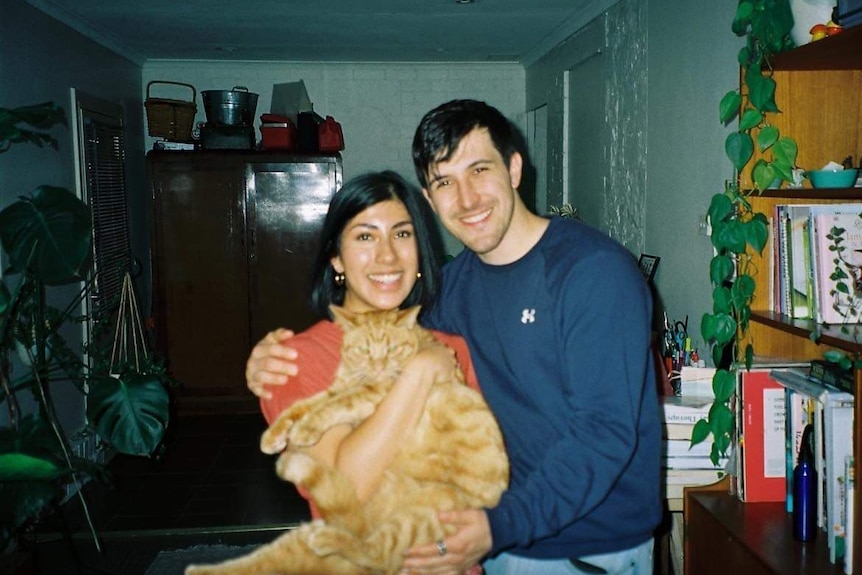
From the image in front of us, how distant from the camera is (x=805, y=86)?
2.05 m

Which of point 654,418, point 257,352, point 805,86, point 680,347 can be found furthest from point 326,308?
point 680,347

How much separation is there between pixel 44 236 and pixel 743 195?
2.48m

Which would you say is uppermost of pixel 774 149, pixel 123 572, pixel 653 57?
pixel 653 57

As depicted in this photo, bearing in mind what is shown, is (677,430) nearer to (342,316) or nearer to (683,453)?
(683,453)

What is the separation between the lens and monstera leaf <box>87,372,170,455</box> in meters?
2.89

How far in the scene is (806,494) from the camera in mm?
1920

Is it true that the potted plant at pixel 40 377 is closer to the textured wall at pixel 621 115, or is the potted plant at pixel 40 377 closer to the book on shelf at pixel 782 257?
the book on shelf at pixel 782 257

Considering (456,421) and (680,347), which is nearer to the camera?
(456,421)

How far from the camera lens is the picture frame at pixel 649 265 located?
11.1 feet

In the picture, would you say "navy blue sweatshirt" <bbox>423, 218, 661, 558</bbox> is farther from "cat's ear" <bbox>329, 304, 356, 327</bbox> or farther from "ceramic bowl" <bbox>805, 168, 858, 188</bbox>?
"ceramic bowl" <bbox>805, 168, 858, 188</bbox>

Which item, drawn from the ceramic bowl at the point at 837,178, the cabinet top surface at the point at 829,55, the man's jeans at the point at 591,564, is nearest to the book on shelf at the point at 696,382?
the ceramic bowl at the point at 837,178

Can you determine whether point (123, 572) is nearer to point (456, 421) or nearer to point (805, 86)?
point (456, 421)

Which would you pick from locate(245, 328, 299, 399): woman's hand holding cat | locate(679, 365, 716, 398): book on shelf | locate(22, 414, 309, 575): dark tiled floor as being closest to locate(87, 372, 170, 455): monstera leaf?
locate(22, 414, 309, 575): dark tiled floor

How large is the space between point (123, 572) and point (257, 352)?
2.43m
